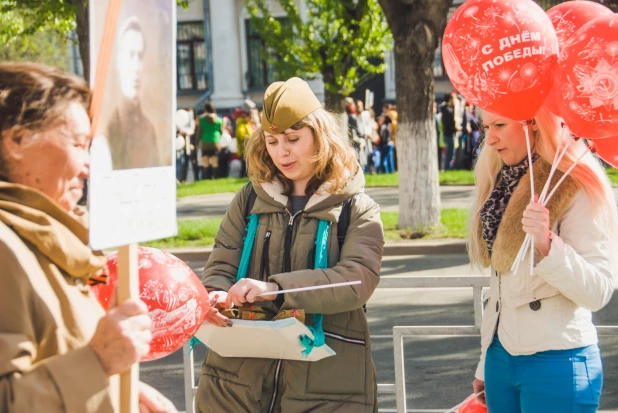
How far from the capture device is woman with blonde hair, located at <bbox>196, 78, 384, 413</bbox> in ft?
10.4

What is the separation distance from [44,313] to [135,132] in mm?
449

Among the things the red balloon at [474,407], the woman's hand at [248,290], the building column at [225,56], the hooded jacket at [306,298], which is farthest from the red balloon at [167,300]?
the building column at [225,56]

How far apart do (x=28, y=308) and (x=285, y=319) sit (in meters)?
1.20

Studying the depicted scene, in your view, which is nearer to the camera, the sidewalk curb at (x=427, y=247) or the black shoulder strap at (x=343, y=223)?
the black shoulder strap at (x=343, y=223)

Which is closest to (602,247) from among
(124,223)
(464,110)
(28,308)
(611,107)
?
(611,107)

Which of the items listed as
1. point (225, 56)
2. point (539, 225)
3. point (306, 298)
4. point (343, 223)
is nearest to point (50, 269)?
point (306, 298)

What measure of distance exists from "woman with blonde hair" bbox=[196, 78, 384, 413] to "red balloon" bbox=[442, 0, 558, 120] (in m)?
0.54

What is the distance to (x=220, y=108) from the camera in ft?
110

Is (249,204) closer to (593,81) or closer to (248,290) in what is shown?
(248,290)

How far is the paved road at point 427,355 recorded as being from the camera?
19.8 ft

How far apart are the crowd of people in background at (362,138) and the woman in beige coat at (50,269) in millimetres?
17960

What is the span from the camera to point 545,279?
9.87ft

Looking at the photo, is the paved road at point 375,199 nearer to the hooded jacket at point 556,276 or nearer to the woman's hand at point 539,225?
the hooded jacket at point 556,276

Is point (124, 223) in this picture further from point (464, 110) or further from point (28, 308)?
point (464, 110)
